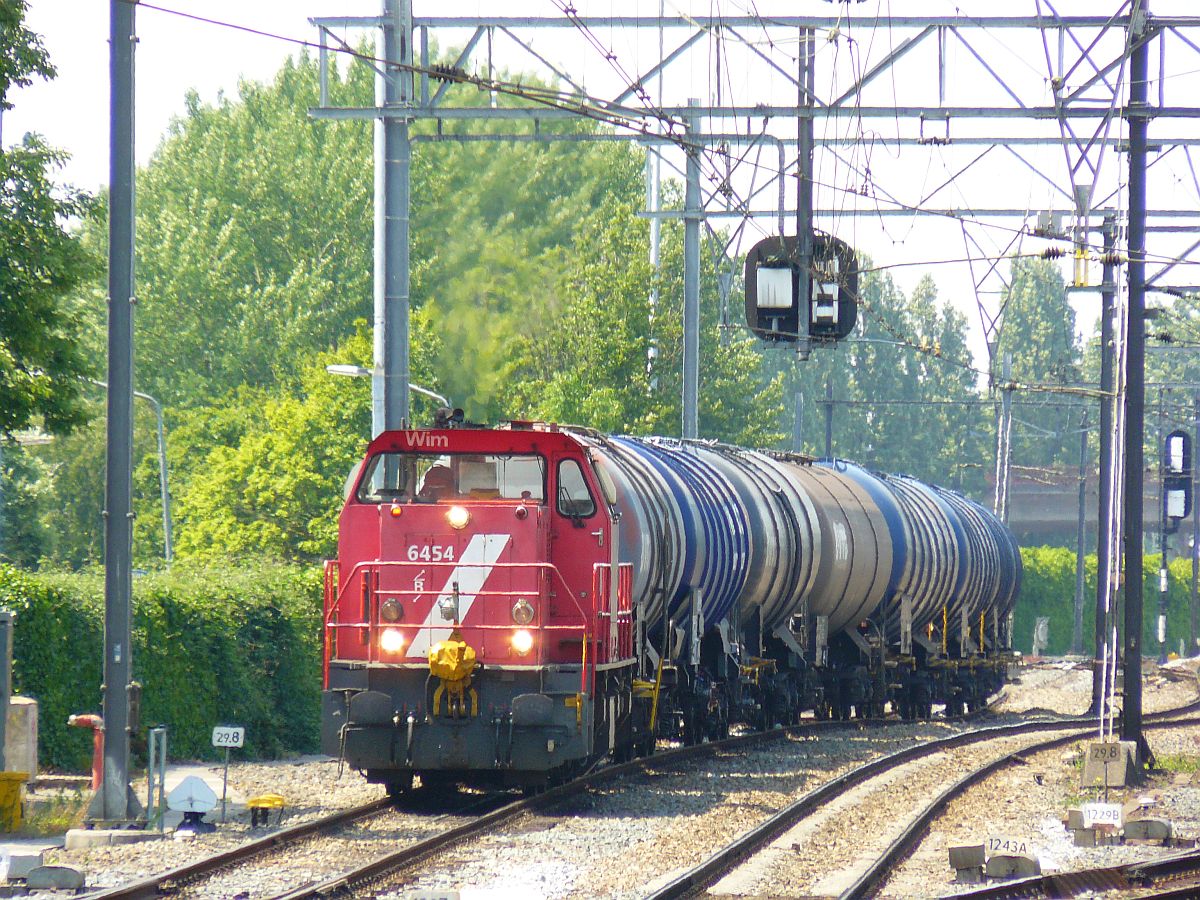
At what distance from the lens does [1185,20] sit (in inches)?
742

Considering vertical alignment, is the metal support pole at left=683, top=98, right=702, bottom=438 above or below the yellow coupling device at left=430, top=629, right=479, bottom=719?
above

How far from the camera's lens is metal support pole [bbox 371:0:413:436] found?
1897 cm

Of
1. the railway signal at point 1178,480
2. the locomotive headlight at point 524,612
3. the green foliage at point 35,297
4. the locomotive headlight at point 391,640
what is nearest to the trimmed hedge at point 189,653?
the green foliage at point 35,297

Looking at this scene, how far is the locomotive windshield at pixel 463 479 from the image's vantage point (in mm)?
15500

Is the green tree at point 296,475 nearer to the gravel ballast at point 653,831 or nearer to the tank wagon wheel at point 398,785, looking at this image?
the gravel ballast at point 653,831

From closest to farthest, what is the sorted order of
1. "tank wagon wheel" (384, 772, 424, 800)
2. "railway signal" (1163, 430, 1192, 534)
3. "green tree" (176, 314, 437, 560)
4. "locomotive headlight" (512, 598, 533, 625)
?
"locomotive headlight" (512, 598, 533, 625) → "tank wagon wheel" (384, 772, 424, 800) → "green tree" (176, 314, 437, 560) → "railway signal" (1163, 430, 1192, 534)

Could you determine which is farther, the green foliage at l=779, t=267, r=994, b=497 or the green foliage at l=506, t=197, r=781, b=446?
the green foliage at l=779, t=267, r=994, b=497

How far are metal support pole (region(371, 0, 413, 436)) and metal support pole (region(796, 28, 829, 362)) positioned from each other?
170 inches

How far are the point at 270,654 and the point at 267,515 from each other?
20.5 metres

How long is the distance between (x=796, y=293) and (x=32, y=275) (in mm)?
8082

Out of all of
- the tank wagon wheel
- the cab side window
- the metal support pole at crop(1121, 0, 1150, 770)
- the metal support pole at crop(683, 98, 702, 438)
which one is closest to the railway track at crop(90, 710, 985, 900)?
the tank wagon wheel

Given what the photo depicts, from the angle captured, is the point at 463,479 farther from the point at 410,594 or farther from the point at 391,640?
the point at 391,640

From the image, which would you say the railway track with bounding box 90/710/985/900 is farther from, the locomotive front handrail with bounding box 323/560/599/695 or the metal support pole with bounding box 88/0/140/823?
the metal support pole with bounding box 88/0/140/823

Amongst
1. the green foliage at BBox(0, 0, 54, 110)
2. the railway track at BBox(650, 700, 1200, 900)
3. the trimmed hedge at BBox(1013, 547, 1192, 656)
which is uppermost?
the green foliage at BBox(0, 0, 54, 110)
